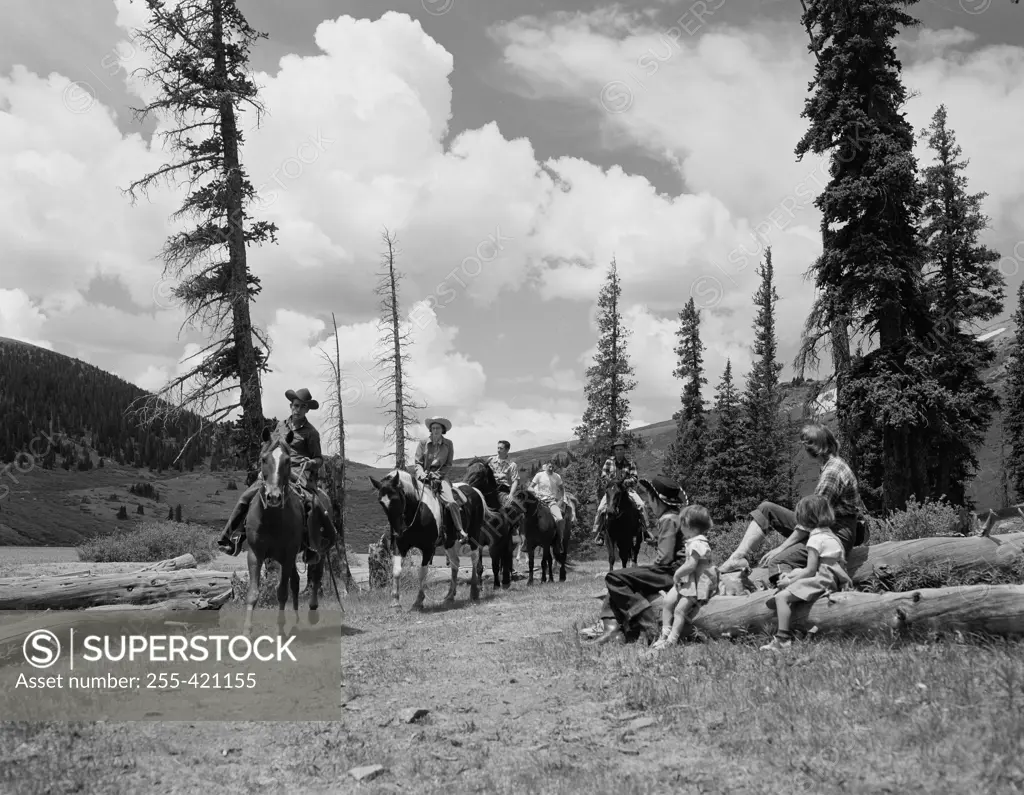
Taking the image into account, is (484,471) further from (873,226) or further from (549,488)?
(873,226)

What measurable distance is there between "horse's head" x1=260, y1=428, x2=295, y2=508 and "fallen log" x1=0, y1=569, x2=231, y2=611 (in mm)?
2620

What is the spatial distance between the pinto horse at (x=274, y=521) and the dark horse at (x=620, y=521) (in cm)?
881

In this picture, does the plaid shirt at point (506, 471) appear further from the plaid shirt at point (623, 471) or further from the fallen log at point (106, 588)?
the fallen log at point (106, 588)

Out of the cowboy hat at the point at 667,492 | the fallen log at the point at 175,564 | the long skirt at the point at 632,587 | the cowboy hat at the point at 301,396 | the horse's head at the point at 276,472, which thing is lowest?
the fallen log at the point at 175,564

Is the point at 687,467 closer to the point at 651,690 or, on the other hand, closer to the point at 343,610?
the point at 343,610

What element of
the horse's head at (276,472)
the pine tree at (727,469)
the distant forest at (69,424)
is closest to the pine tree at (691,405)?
the pine tree at (727,469)

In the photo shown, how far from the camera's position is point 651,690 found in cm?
677

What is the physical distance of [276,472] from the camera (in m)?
10.4

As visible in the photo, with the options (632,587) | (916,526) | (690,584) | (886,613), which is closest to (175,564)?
(632,587)

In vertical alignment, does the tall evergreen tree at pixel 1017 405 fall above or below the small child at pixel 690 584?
above

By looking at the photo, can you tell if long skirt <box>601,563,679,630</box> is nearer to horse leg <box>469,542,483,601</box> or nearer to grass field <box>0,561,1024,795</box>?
grass field <box>0,561,1024,795</box>

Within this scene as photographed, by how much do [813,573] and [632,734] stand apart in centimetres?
310

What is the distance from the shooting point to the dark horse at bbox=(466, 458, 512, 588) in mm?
16703

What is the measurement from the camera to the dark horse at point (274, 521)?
1047cm
